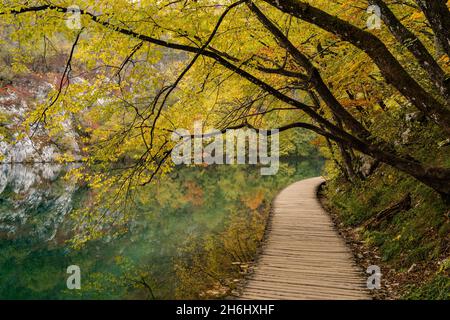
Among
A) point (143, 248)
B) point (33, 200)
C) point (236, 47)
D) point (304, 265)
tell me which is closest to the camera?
point (304, 265)

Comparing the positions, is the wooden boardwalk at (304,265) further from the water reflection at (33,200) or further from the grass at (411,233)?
the water reflection at (33,200)

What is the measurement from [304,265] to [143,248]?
21.7ft

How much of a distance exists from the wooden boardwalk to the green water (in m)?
0.97

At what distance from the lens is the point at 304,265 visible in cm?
729

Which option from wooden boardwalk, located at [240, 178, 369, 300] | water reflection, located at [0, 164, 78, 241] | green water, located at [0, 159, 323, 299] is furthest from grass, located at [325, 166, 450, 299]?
water reflection, located at [0, 164, 78, 241]

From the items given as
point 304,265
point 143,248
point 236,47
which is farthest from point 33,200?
point 304,265

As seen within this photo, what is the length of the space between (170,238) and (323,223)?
5.48 meters

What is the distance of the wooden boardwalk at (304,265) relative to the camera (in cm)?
594

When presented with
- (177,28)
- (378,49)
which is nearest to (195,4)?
(177,28)

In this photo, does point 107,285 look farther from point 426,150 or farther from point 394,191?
point 426,150

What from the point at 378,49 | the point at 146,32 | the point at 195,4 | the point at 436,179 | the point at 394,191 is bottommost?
the point at 394,191

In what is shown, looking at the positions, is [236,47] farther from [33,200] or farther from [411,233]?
[33,200]

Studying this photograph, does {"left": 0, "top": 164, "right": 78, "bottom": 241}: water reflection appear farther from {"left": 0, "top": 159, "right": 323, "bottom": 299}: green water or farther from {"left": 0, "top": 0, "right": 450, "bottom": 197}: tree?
{"left": 0, "top": 0, "right": 450, "bottom": 197}: tree
